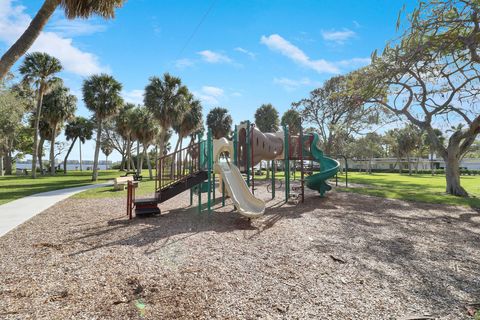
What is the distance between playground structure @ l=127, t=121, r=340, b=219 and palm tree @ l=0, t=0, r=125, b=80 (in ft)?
14.0

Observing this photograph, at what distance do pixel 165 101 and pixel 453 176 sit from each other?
2423 centimetres

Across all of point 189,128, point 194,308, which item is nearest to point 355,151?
point 189,128

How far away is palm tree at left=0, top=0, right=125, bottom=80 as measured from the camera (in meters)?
5.59

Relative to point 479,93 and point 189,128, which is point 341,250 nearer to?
point 479,93

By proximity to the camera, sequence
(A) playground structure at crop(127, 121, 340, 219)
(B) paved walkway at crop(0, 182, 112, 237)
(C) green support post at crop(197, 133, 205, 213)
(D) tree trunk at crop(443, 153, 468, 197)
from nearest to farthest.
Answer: (B) paved walkway at crop(0, 182, 112, 237)
(A) playground structure at crop(127, 121, 340, 219)
(C) green support post at crop(197, 133, 205, 213)
(D) tree trunk at crop(443, 153, 468, 197)

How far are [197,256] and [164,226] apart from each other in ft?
9.35

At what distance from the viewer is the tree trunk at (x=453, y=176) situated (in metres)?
15.4

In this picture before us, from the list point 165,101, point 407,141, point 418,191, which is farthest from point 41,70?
point 407,141

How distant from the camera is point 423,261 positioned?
16.2 ft

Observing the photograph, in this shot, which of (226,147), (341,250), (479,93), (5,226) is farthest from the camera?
(479,93)

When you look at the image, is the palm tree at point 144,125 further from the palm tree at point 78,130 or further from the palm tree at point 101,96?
the palm tree at point 78,130

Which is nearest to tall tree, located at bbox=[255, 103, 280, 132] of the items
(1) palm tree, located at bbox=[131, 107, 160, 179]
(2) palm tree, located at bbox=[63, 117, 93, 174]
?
(1) palm tree, located at bbox=[131, 107, 160, 179]

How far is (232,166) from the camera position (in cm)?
932

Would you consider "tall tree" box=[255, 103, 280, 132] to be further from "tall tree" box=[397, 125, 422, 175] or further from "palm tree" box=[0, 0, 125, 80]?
"palm tree" box=[0, 0, 125, 80]
